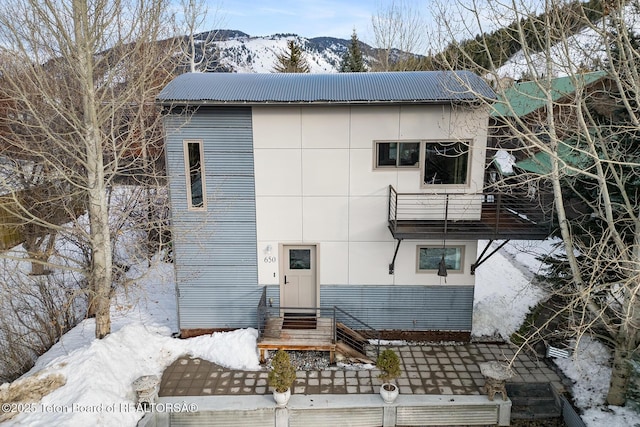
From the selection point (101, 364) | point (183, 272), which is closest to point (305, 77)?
point (183, 272)

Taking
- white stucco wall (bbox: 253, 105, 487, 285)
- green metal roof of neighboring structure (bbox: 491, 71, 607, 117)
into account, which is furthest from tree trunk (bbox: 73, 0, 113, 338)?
green metal roof of neighboring structure (bbox: 491, 71, 607, 117)

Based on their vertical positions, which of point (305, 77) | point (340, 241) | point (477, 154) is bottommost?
point (340, 241)

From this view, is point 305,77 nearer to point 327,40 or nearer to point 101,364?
point 101,364

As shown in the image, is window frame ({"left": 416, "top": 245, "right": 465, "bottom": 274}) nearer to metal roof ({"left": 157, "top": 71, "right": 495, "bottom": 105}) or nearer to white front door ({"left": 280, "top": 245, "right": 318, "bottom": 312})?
white front door ({"left": 280, "top": 245, "right": 318, "bottom": 312})

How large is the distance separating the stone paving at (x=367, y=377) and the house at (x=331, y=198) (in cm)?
105

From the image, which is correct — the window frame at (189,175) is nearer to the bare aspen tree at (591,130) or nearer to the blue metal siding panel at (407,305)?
the blue metal siding panel at (407,305)

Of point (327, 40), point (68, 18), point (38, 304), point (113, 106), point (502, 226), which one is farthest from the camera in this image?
point (327, 40)

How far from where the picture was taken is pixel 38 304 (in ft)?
35.4

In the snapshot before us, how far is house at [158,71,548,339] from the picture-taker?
30.9ft

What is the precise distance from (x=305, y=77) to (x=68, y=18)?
5284 millimetres

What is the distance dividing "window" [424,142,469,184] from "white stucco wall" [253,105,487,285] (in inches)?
7.7

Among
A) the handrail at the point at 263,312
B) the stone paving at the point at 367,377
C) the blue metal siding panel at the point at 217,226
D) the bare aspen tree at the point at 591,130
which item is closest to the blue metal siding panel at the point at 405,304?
the handrail at the point at 263,312

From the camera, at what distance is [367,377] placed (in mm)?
8914

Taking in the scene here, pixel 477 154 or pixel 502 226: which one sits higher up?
pixel 477 154
